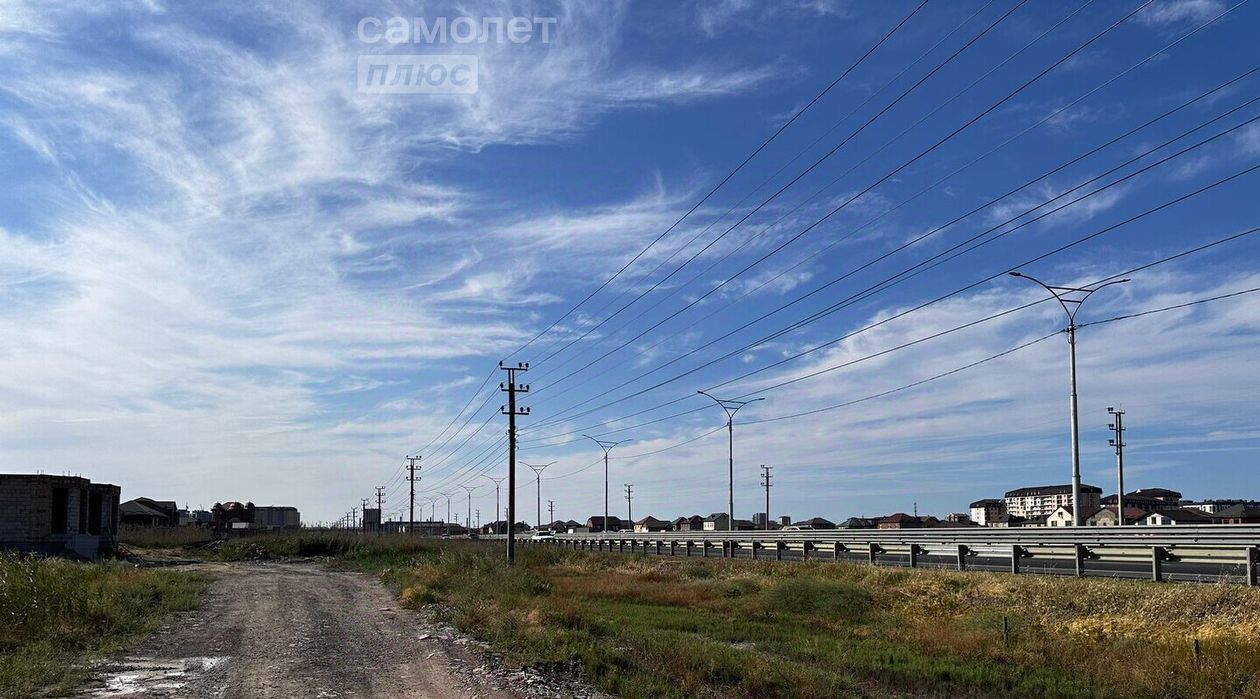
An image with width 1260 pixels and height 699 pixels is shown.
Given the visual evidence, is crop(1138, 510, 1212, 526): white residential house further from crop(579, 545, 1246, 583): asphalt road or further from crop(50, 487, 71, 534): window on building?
crop(50, 487, 71, 534): window on building

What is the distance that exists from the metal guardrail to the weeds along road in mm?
16541

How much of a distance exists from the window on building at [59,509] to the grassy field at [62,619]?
30.5 metres

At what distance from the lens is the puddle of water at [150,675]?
14.9 meters

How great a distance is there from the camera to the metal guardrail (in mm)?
23781

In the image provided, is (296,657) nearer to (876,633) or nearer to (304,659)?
(304,659)

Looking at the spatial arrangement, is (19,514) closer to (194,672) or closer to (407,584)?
(407,584)

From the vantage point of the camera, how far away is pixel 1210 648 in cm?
1702

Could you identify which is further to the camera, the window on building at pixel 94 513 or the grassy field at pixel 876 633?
the window on building at pixel 94 513

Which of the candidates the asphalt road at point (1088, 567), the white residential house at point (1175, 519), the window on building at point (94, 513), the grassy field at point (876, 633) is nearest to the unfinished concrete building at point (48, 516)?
the window on building at point (94, 513)

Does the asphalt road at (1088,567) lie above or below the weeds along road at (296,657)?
above

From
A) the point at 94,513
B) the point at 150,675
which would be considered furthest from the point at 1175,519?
the point at 150,675

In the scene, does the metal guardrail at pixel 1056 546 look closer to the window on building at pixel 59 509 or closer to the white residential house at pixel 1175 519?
the window on building at pixel 59 509

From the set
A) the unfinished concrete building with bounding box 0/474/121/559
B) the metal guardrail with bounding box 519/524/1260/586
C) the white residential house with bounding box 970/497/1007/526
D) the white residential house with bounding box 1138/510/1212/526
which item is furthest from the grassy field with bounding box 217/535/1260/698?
the white residential house with bounding box 970/497/1007/526

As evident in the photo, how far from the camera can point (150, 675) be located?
16328 mm
